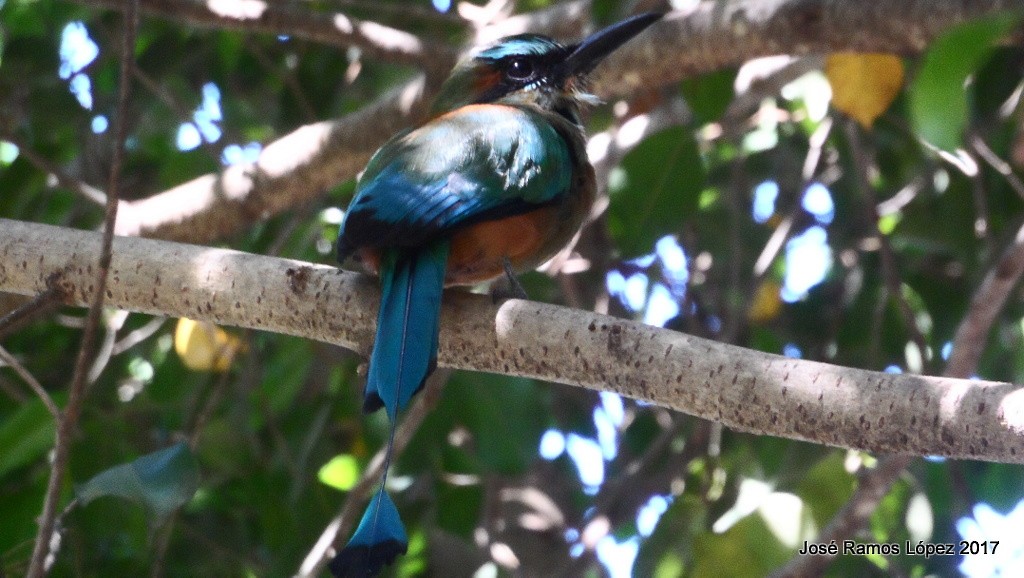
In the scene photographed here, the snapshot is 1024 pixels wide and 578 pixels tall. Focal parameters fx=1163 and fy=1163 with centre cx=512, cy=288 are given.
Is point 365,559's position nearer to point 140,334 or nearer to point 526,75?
point 526,75

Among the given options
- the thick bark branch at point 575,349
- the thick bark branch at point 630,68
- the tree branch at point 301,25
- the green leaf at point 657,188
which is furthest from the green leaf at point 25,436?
the green leaf at point 657,188

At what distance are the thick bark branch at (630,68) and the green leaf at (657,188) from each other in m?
0.21

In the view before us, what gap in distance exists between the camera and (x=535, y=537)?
16.1ft

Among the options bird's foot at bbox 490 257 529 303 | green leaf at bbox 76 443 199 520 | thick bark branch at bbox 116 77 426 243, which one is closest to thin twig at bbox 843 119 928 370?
bird's foot at bbox 490 257 529 303

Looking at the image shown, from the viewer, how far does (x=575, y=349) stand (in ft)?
6.82

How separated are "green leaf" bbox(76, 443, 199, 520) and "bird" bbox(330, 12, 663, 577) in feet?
1.39

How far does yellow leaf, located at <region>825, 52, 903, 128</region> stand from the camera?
3.50m

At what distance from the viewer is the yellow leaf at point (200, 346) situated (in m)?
3.90

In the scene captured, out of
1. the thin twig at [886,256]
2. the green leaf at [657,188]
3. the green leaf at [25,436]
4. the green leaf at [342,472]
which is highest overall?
the green leaf at [25,436]

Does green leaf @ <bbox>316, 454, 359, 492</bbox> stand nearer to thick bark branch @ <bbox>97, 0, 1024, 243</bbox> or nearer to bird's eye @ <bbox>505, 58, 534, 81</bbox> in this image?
thick bark branch @ <bbox>97, 0, 1024, 243</bbox>

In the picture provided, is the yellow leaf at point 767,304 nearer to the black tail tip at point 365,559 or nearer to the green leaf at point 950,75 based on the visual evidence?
the black tail tip at point 365,559

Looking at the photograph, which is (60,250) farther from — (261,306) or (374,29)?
(374,29)

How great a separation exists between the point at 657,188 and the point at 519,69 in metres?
0.57

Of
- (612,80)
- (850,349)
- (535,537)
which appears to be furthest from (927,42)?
(535,537)
